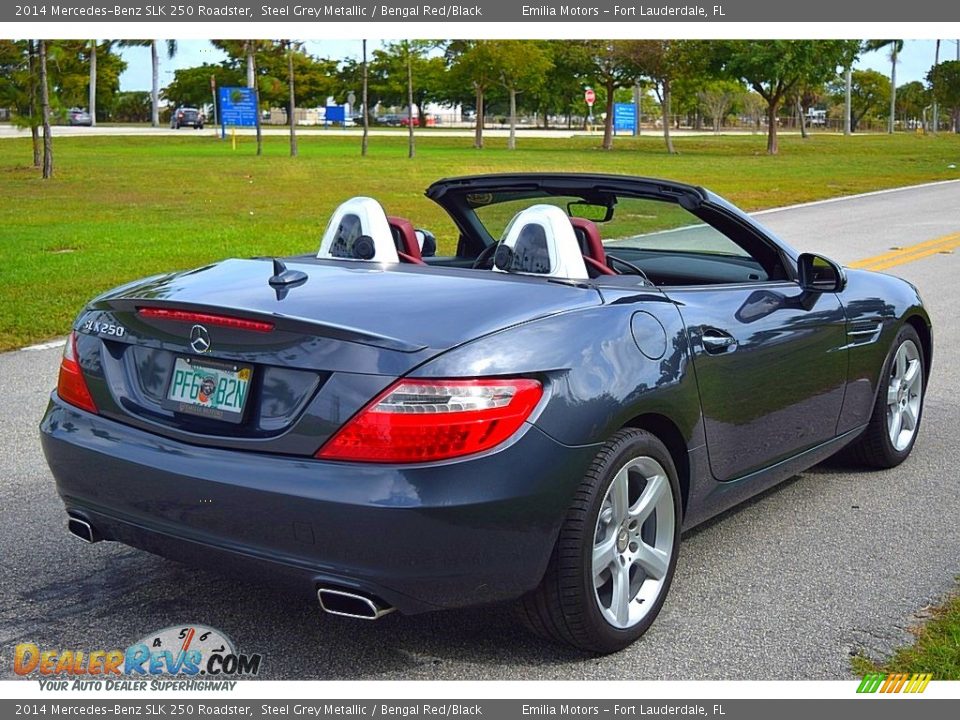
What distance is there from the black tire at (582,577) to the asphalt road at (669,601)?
0.11m

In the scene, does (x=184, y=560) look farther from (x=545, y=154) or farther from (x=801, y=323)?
(x=545, y=154)

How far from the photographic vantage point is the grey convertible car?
3.45 meters

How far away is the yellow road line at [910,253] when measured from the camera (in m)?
14.6

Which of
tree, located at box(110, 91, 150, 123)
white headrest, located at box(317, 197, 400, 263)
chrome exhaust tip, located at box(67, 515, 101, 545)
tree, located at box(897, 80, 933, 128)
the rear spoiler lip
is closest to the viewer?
the rear spoiler lip

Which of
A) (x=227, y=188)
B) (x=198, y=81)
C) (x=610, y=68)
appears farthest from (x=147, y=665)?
(x=198, y=81)

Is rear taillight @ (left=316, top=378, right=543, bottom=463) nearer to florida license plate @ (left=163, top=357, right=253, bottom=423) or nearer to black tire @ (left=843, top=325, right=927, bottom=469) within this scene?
florida license plate @ (left=163, top=357, right=253, bottom=423)

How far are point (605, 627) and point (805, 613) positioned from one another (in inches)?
33.5

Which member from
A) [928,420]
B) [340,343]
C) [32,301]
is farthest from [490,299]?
[32,301]

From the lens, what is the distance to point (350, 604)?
3488 millimetres

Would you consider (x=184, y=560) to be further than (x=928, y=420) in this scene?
No

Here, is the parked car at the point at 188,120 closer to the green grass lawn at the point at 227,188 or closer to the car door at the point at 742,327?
the green grass lawn at the point at 227,188

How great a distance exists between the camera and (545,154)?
5278cm

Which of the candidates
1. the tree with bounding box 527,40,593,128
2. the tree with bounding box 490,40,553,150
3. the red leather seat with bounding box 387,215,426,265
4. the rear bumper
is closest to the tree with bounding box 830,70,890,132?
the tree with bounding box 527,40,593,128

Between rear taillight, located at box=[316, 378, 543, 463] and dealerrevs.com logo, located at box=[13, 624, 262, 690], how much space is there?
82cm
